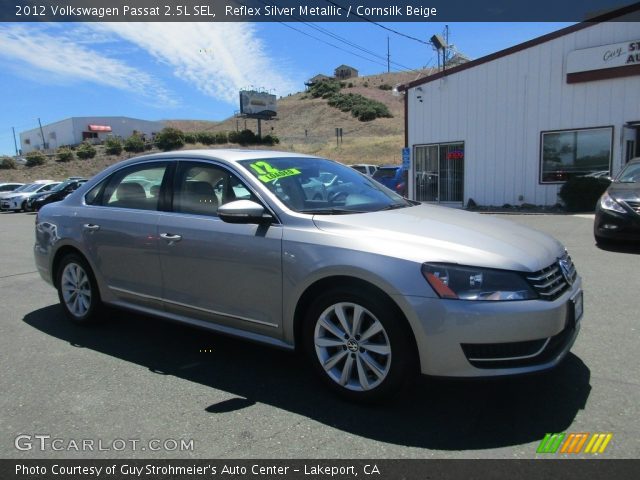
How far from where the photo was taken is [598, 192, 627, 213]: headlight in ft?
26.5

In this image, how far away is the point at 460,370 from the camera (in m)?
2.87

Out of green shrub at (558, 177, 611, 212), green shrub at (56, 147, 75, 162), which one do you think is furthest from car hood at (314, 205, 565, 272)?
green shrub at (56, 147, 75, 162)

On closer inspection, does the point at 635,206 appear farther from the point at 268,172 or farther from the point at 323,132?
the point at 323,132

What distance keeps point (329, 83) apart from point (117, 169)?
97800mm

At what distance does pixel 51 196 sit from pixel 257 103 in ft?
132

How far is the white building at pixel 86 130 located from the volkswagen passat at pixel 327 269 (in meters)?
84.0

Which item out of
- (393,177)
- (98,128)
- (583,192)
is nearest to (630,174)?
(583,192)

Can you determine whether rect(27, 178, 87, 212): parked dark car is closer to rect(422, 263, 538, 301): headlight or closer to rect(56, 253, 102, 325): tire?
rect(56, 253, 102, 325): tire

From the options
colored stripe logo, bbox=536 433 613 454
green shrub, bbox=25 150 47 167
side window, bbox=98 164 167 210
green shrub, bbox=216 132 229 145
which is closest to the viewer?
colored stripe logo, bbox=536 433 613 454

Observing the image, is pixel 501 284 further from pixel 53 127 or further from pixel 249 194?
pixel 53 127

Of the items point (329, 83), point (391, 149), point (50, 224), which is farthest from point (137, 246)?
point (329, 83)

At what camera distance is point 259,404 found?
10.8ft

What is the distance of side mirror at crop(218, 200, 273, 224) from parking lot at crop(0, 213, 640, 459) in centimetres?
117

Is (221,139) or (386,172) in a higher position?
(221,139)
